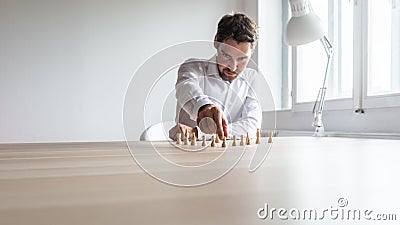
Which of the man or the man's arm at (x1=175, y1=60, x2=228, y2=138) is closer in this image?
the man's arm at (x1=175, y1=60, x2=228, y2=138)

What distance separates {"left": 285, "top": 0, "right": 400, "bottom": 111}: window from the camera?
1.83 meters

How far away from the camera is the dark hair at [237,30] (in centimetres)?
126

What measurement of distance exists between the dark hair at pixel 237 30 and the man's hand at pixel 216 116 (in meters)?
0.43

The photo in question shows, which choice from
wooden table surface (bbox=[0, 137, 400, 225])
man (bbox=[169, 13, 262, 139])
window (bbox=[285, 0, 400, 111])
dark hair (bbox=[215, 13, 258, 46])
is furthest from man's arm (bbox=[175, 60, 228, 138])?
window (bbox=[285, 0, 400, 111])

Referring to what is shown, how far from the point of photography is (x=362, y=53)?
1959mm

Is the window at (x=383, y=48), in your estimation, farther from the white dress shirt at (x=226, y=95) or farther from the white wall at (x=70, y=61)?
the white wall at (x=70, y=61)

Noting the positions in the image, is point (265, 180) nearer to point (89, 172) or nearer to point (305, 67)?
point (89, 172)

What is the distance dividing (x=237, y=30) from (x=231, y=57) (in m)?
0.10

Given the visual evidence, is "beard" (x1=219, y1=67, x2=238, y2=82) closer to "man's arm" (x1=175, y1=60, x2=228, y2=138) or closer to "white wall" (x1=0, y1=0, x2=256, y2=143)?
"man's arm" (x1=175, y1=60, x2=228, y2=138)

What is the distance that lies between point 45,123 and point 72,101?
8.4 inches

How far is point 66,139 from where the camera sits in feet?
9.38

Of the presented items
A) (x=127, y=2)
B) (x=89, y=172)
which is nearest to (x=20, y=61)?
(x=127, y=2)

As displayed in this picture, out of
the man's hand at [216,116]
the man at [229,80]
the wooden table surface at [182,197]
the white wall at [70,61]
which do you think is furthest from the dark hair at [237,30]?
the white wall at [70,61]

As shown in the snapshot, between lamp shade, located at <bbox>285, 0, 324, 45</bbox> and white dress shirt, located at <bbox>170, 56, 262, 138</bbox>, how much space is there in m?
0.40
